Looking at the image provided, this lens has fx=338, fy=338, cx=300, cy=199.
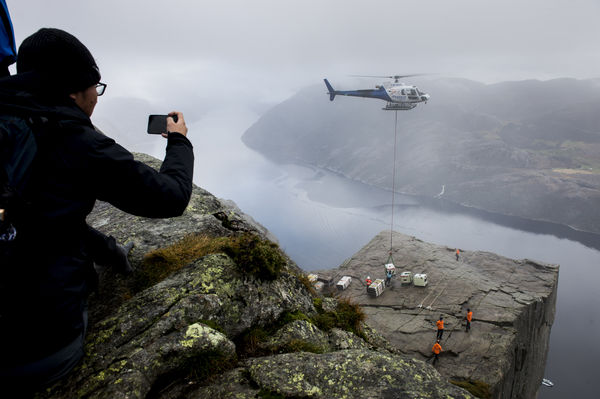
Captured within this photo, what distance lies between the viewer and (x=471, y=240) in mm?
141125

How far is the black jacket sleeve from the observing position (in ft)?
8.80

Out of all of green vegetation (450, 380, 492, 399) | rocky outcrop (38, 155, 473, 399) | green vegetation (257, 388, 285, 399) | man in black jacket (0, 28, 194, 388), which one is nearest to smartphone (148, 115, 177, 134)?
man in black jacket (0, 28, 194, 388)

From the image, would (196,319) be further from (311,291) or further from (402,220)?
(402,220)

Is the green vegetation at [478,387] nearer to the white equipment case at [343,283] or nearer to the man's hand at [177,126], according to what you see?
the white equipment case at [343,283]

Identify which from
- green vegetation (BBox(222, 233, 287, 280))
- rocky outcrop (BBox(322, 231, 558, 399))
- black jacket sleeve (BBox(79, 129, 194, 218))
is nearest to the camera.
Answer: black jacket sleeve (BBox(79, 129, 194, 218))

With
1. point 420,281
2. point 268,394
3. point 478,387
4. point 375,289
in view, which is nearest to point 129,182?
point 268,394

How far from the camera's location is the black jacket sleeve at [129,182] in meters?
2.68

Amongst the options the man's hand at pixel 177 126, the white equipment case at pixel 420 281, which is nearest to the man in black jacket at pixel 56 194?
the man's hand at pixel 177 126

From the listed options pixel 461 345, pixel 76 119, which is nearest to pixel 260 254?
pixel 76 119

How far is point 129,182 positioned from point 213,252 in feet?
12.3

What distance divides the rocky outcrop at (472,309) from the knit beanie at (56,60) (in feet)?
91.6

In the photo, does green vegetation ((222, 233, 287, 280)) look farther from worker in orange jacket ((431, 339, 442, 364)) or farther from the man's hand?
worker in orange jacket ((431, 339, 442, 364))

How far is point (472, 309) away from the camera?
37.9 m

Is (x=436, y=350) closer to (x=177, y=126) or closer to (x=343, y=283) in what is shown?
(x=343, y=283)
